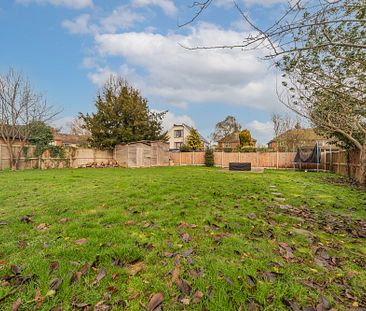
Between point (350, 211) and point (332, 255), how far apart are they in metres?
2.68

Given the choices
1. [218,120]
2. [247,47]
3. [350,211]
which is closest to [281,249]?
[247,47]

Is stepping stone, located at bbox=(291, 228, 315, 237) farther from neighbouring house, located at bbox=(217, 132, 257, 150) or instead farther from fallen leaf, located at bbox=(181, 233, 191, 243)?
neighbouring house, located at bbox=(217, 132, 257, 150)

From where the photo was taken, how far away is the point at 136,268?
1.94 m

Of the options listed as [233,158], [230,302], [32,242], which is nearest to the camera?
[230,302]

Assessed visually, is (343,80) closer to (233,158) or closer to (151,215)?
(151,215)

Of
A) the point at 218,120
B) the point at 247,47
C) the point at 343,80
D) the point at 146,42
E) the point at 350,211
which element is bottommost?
the point at 350,211

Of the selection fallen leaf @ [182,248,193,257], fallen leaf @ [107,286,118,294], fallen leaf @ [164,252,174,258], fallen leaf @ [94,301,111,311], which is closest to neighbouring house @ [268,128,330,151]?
fallen leaf @ [182,248,193,257]

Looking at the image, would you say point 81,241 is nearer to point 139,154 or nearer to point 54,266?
point 54,266

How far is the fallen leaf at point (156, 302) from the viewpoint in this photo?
1.45 m

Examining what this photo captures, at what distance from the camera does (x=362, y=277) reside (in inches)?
74.3

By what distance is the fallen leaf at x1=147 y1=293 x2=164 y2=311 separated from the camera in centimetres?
145

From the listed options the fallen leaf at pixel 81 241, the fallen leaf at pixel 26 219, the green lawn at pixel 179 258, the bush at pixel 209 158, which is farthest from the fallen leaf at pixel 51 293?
the bush at pixel 209 158

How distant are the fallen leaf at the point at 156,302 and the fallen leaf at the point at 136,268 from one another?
37cm

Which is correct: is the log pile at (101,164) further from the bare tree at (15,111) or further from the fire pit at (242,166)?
the fire pit at (242,166)
